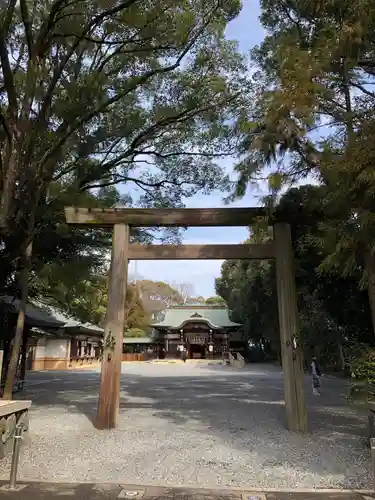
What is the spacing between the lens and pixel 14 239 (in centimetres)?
890

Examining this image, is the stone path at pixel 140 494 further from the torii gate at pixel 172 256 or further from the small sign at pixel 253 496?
the torii gate at pixel 172 256

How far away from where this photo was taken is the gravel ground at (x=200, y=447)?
15.7 feet

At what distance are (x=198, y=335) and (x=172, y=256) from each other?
101 ft

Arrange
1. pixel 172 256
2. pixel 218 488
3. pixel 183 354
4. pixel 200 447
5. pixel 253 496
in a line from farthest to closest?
1. pixel 183 354
2. pixel 172 256
3. pixel 200 447
4. pixel 218 488
5. pixel 253 496

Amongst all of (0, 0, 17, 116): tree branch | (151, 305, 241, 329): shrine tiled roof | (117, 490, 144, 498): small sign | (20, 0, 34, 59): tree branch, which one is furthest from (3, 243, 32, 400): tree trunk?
(151, 305, 241, 329): shrine tiled roof

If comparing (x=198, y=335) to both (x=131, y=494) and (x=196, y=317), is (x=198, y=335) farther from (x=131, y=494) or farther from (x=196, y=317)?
(x=131, y=494)

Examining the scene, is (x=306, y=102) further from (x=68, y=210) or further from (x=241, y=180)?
(x=68, y=210)

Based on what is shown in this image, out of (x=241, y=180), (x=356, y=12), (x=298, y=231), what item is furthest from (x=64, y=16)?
(x=298, y=231)

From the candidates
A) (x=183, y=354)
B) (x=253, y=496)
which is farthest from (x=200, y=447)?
(x=183, y=354)

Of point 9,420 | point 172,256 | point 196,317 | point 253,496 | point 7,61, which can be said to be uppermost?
point 7,61

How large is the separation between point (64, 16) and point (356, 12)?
4674 millimetres

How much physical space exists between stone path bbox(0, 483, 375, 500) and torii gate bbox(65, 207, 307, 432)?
117 inches

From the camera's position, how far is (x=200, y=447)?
19.8ft

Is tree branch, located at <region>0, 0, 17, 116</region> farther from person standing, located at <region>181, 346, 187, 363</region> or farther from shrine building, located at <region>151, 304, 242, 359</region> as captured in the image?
shrine building, located at <region>151, 304, 242, 359</region>
